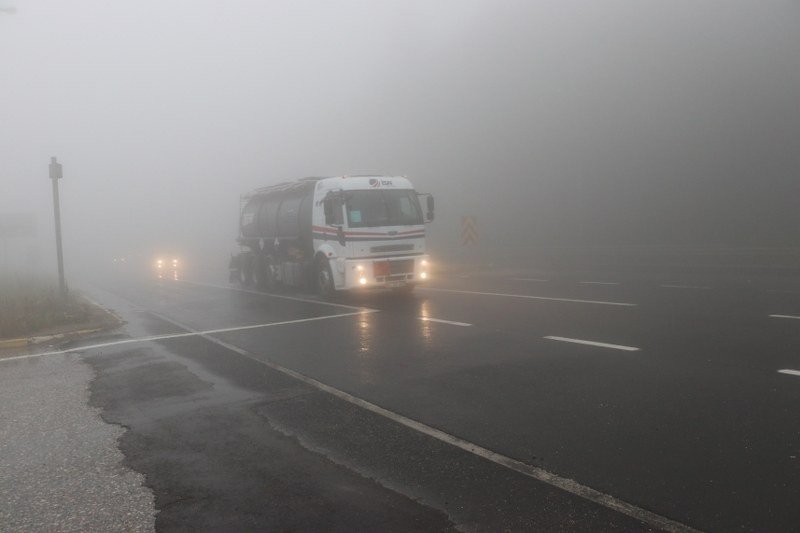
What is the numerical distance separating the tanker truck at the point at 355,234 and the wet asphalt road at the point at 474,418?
3.42 meters

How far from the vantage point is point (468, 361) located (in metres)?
8.51

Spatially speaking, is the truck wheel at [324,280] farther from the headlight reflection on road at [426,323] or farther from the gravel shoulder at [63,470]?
the gravel shoulder at [63,470]

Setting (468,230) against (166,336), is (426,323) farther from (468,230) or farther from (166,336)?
(468,230)

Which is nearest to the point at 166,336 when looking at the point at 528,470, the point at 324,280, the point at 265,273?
the point at 324,280

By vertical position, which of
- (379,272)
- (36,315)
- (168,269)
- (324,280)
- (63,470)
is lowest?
(63,470)

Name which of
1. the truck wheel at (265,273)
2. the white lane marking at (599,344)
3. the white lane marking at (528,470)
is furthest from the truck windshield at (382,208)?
the white lane marking at (528,470)

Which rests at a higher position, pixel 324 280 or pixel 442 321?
pixel 324 280

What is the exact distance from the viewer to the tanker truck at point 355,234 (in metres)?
15.8

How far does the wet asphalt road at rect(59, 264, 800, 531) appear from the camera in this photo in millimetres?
4203

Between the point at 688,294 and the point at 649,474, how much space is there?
1083cm

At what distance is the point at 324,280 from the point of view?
1719 centimetres

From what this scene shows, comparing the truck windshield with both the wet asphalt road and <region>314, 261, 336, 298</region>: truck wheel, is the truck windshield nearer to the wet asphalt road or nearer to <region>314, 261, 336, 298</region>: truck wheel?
<region>314, 261, 336, 298</region>: truck wheel

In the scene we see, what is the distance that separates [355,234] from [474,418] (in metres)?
10.2

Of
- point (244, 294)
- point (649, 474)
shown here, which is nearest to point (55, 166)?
point (244, 294)
